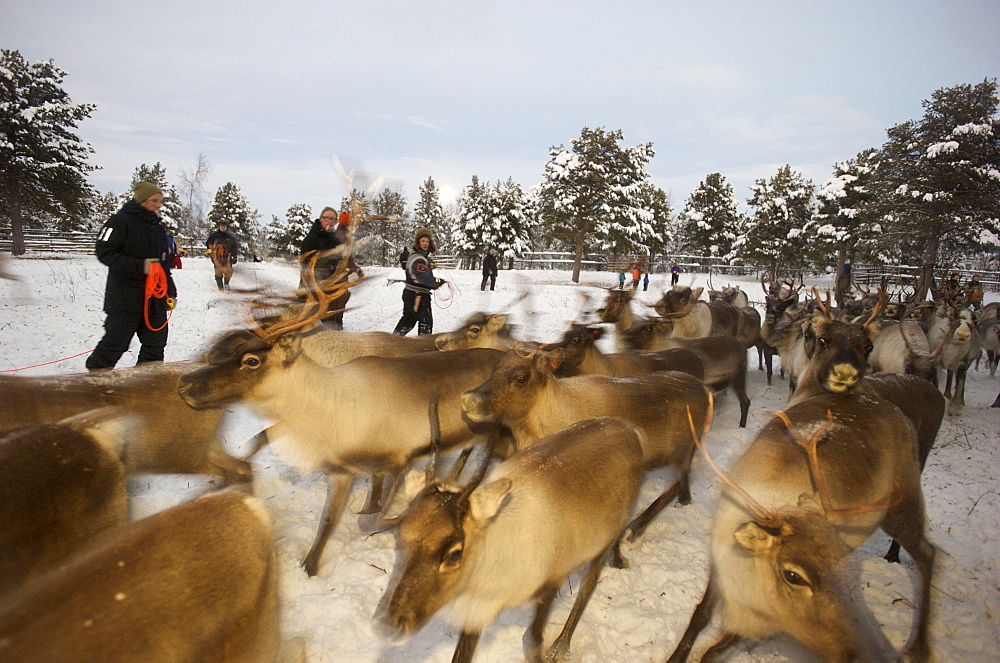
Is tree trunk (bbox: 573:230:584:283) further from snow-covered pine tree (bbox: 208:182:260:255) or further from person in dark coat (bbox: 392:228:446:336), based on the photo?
snow-covered pine tree (bbox: 208:182:260:255)

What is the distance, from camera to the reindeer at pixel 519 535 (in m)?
2.10

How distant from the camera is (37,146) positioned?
23.1 metres

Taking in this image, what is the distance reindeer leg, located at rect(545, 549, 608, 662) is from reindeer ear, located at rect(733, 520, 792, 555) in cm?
107

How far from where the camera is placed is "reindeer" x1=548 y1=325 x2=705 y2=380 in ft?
16.9

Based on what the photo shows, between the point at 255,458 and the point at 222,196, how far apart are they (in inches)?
1991

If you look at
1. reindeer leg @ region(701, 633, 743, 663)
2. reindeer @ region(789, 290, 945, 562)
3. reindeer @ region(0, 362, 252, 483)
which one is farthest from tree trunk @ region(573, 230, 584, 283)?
reindeer leg @ region(701, 633, 743, 663)

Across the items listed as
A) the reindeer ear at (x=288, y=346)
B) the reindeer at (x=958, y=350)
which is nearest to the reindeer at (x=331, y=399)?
the reindeer ear at (x=288, y=346)

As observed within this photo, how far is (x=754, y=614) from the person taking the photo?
7.72 feet

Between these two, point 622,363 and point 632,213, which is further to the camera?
point 632,213

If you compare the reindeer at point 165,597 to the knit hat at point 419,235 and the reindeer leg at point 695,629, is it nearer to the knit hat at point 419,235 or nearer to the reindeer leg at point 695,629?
the reindeer leg at point 695,629

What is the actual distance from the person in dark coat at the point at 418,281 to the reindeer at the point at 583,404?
3960 millimetres

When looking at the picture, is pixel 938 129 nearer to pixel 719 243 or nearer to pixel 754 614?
pixel 719 243

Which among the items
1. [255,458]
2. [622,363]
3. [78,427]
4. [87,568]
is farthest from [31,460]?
[622,363]

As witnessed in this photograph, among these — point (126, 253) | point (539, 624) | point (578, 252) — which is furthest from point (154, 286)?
point (578, 252)
